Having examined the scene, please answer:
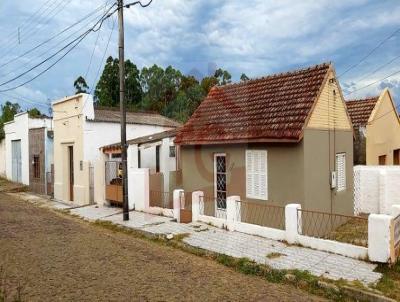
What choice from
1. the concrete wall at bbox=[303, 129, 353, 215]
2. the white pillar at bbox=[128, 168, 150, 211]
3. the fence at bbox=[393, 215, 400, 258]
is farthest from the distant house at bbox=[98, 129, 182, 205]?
the fence at bbox=[393, 215, 400, 258]

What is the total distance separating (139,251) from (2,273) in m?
3.14

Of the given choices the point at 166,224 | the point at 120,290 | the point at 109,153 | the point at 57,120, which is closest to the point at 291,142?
the point at 166,224

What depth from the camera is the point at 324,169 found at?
1195 cm

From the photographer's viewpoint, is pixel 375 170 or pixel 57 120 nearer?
pixel 375 170

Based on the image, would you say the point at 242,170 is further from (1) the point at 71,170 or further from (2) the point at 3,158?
(2) the point at 3,158

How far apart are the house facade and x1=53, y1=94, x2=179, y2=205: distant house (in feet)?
10.2

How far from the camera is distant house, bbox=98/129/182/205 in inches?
611

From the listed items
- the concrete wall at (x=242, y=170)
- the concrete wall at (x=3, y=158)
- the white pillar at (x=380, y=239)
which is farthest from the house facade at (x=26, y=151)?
the white pillar at (x=380, y=239)

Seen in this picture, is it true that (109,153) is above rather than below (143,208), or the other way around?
above

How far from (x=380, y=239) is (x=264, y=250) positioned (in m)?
2.59

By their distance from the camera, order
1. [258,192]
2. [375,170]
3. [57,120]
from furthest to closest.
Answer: [57,120] → [375,170] → [258,192]

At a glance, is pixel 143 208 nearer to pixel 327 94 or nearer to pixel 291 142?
pixel 291 142

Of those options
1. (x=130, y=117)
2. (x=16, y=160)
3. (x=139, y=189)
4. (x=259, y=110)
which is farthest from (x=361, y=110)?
(x=16, y=160)

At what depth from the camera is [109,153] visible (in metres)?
16.8
